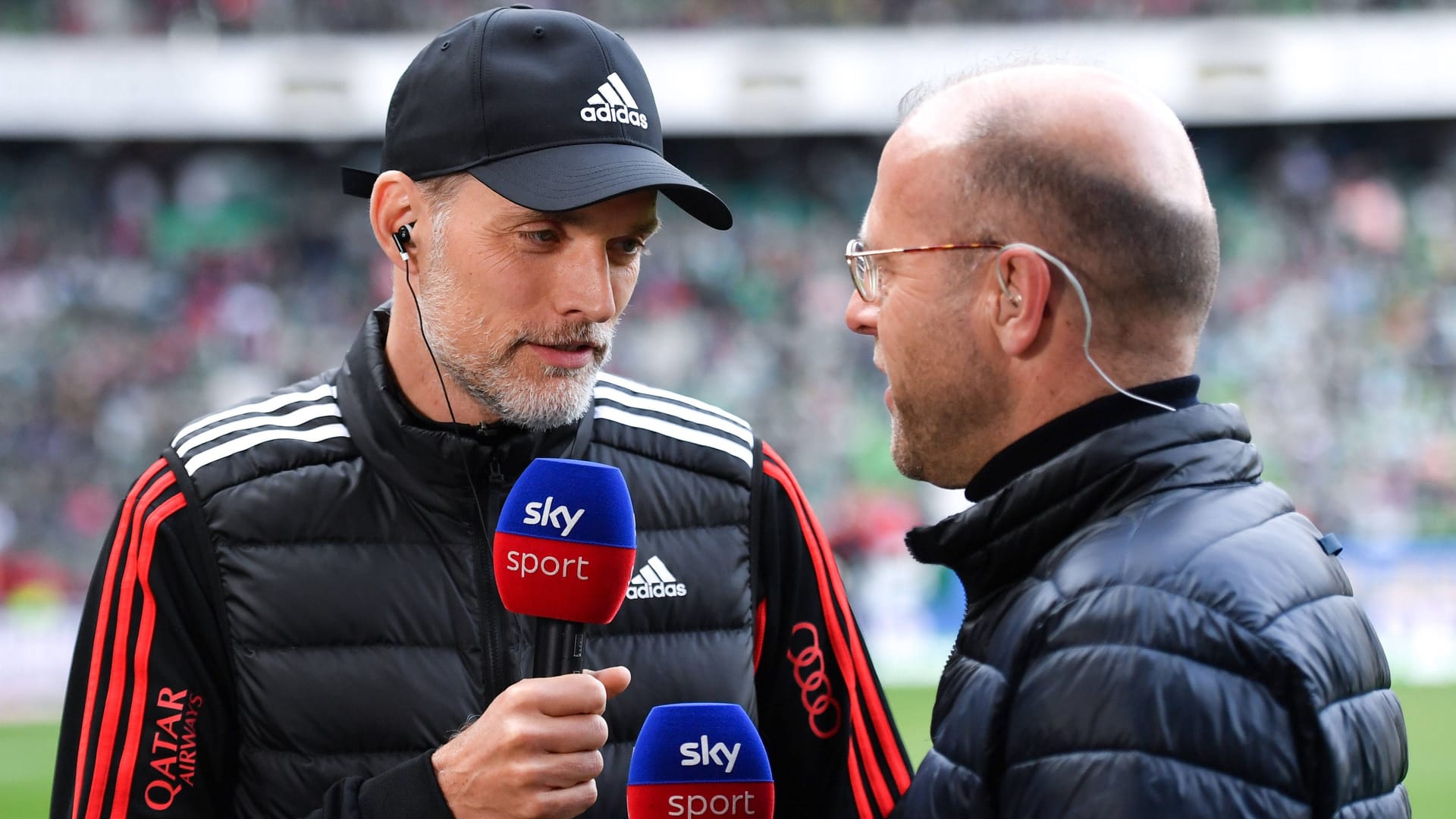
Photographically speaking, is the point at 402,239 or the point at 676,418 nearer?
the point at 402,239

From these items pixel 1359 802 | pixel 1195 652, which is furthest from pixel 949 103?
pixel 1359 802

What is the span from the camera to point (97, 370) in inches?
574

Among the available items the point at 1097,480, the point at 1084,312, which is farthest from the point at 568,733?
the point at 1084,312

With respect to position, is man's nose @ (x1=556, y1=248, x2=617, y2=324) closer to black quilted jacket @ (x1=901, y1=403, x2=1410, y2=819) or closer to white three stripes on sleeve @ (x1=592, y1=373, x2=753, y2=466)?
white three stripes on sleeve @ (x1=592, y1=373, x2=753, y2=466)

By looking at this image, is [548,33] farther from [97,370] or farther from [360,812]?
[97,370]

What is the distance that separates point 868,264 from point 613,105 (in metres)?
0.50

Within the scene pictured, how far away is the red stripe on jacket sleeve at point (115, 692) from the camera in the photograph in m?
1.94

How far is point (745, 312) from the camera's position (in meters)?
16.2

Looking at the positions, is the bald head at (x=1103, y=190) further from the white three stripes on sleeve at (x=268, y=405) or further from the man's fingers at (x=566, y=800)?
the white three stripes on sleeve at (x=268, y=405)

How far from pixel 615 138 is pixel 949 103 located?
1.84 feet

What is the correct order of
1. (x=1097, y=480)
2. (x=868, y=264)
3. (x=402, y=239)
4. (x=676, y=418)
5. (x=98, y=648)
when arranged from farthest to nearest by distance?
(x=676, y=418), (x=402, y=239), (x=98, y=648), (x=868, y=264), (x=1097, y=480)

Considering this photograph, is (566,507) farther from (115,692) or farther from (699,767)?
(115,692)

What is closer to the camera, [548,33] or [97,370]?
[548,33]

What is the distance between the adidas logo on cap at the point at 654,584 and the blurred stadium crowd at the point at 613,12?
15277mm
